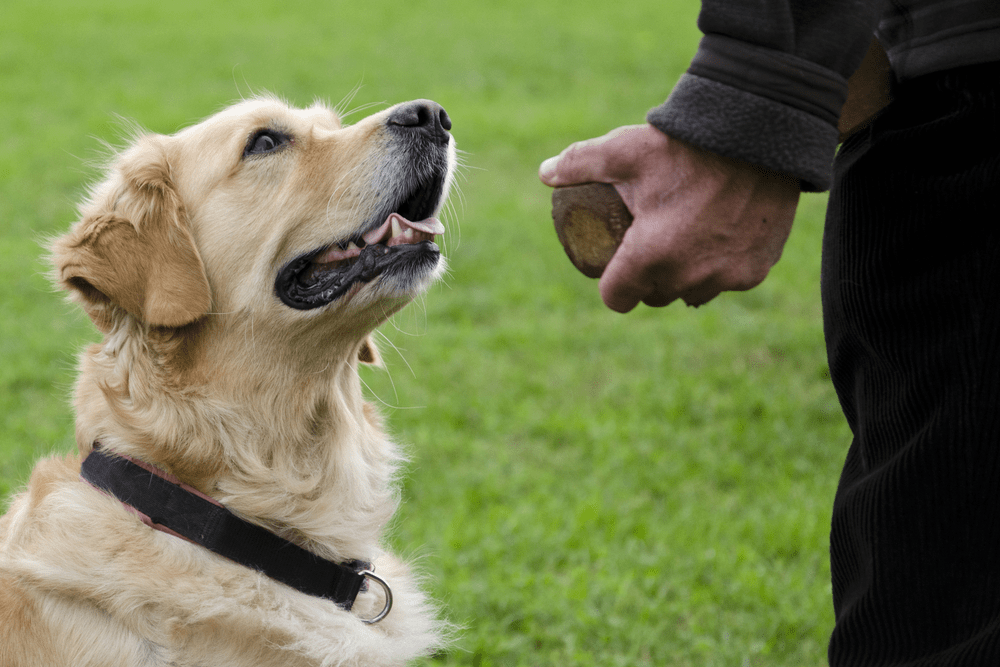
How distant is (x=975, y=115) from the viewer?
1.60 meters

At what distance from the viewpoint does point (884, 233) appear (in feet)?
5.76

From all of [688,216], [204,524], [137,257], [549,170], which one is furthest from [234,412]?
[688,216]

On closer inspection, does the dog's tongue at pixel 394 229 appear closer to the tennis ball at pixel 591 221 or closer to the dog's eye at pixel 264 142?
the dog's eye at pixel 264 142

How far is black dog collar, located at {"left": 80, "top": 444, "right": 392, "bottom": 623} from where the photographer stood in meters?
2.46

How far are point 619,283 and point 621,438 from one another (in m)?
3.69

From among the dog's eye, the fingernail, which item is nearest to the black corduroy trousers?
the fingernail

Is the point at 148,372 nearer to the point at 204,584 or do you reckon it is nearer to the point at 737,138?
the point at 204,584

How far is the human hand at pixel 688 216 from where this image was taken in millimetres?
1694

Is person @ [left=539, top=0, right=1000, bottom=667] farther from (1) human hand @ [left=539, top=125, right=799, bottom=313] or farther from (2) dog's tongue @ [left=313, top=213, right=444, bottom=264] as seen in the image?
(2) dog's tongue @ [left=313, top=213, right=444, bottom=264]

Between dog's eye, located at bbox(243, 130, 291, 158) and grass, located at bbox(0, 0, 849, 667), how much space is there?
72cm

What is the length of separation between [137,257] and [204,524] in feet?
2.72

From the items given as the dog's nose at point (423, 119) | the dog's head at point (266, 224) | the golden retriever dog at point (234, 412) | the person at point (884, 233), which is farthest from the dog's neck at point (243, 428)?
the person at point (884, 233)

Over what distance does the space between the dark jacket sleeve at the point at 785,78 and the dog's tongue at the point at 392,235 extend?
1401mm

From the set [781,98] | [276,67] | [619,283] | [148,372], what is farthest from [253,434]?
[276,67]
